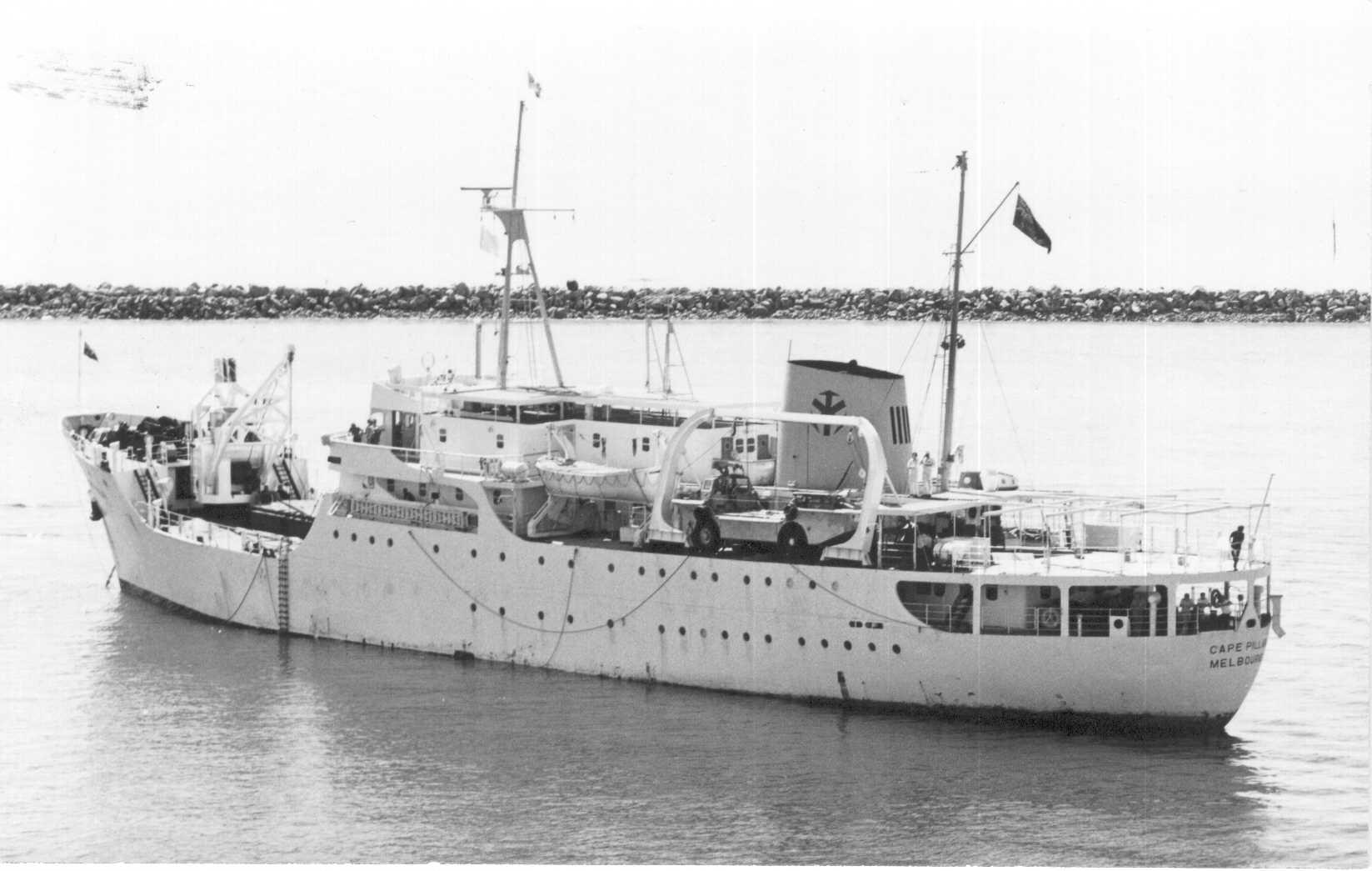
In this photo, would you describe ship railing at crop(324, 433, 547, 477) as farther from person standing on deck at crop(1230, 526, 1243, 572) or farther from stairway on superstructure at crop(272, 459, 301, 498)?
person standing on deck at crop(1230, 526, 1243, 572)

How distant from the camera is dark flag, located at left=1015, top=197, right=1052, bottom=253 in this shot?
3303 centimetres

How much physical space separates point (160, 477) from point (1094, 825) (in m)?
22.2

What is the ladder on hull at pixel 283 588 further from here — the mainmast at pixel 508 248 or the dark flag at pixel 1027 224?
the dark flag at pixel 1027 224

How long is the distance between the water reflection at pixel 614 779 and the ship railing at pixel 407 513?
8.49ft

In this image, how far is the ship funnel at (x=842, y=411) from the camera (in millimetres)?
33188

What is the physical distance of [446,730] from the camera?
1213 inches

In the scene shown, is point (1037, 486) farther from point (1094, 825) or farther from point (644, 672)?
point (1094, 825)

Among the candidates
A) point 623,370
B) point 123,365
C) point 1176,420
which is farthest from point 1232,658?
point 123,365

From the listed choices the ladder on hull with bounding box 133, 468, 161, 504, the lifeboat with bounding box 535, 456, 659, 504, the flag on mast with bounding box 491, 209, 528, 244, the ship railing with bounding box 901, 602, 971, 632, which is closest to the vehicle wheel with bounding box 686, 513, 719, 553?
the lifeboat with bounding box 535, 456, 659, 504

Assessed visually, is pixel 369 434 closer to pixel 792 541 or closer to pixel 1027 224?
pixel 792 541

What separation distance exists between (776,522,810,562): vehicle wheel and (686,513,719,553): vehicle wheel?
105cm

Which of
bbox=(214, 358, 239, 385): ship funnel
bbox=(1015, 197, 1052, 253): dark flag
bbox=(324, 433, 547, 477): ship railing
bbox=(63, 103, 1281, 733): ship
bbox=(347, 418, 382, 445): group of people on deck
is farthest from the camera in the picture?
bbox=(214, 358, 239, 385): ship funnel

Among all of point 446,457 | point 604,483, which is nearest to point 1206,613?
point 604,483

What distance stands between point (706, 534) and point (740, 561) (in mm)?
865
